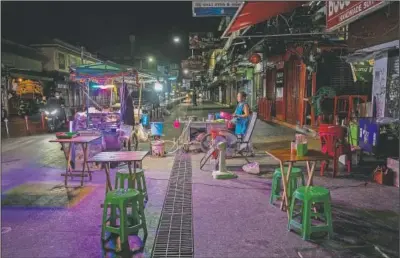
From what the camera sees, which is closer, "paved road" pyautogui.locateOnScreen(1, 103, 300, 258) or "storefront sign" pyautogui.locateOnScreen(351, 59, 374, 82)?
"paved road" pyautogui.locateOnScreen(1, 103, 300, 258)

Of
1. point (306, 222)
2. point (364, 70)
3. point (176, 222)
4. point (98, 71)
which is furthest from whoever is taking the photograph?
point (364, 70)

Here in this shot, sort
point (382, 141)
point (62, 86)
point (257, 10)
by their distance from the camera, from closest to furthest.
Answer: point (257, 10), point (382, 141), point (62, 86)

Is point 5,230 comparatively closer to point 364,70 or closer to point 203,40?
point 364,70

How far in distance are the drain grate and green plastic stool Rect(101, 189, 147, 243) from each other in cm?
34

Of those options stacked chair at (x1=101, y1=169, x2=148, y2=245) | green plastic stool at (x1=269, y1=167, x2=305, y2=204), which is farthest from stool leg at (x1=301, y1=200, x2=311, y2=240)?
stacked chair at (x1=101, y1=169, x2=148, y2=245)

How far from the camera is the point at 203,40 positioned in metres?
31.2

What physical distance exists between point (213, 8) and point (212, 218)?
25.5ft

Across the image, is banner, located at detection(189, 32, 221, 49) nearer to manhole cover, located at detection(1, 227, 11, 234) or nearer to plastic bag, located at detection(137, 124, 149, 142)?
plastic bag, located at detection(137, 124, 149, 142)

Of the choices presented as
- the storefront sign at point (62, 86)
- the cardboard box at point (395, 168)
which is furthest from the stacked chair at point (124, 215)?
the storefront sign at point (62, 86)

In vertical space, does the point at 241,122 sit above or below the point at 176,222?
above

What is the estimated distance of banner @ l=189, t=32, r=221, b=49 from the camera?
3121 centimetres

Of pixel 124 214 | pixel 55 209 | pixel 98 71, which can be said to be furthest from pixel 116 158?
pixel 98 71

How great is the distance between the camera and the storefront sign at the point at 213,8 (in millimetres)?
10812

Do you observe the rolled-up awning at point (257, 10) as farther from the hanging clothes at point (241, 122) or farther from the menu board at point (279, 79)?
the menu board at point (279, 79)
